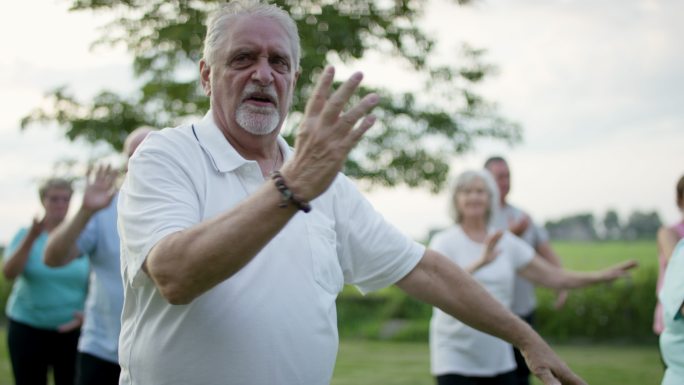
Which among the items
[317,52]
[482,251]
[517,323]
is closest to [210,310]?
[517,323]

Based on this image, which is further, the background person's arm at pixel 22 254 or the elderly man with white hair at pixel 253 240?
the background person's arm at pixel 22 254

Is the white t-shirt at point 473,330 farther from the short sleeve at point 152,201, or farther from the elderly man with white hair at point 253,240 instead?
the short sleeve at point 152,201

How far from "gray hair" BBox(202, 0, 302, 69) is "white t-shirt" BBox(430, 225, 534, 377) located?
3.01 metres

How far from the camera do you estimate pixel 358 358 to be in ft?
47.9

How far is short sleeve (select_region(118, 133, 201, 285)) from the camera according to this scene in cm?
214

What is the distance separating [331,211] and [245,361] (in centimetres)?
65

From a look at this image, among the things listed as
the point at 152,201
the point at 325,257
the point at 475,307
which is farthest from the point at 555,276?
the point at 152,201

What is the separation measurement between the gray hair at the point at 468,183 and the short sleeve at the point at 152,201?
13.4 feet

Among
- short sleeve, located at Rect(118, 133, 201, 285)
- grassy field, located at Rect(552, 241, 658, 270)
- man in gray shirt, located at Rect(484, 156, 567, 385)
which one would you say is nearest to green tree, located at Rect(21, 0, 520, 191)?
Result: man in gray shirt, located at Rect(484, 156, 567, 385)

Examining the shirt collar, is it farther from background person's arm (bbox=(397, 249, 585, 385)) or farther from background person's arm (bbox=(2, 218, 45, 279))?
background person's arm (bbox=(2, 218, 45, 279))

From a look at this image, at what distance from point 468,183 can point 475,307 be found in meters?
3.37

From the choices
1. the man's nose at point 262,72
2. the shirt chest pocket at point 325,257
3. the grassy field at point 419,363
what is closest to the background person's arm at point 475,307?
the shirt chest pocket at point 325,257

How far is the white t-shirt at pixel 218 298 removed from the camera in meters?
2.32

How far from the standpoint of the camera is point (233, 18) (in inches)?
103
